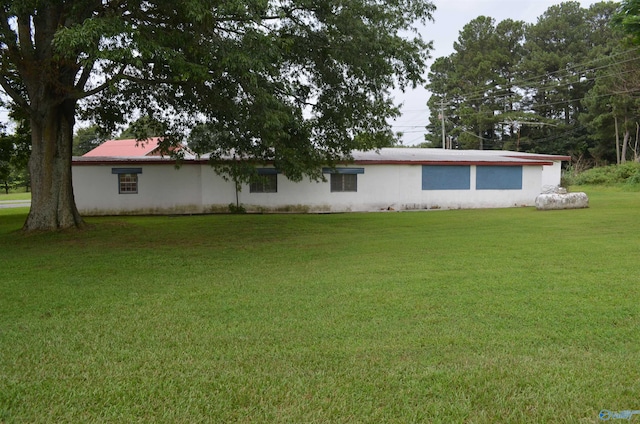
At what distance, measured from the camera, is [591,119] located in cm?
4834

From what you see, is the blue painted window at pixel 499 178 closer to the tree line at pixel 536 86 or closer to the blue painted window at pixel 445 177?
the blue painted window at pixel 445 177

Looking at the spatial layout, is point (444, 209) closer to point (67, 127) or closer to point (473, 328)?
point (67, 127)

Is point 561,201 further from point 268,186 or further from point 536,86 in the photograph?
point 536,86

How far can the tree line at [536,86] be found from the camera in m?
49.8

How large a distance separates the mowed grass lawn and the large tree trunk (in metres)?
3.78

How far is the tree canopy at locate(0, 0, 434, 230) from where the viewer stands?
25.8 feet

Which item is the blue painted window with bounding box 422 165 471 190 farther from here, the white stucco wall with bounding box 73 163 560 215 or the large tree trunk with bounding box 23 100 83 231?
the large tree trunk with bounding box 23 100 83 231

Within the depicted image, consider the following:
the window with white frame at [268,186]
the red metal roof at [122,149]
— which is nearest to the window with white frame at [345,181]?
the window with white frame at [268,186]

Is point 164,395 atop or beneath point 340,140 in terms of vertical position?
beneath

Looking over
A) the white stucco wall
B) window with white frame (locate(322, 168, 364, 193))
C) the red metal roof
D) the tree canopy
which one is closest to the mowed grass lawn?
the tree canopy

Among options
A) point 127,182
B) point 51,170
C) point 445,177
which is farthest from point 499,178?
point 51,170

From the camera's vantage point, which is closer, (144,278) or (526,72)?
(144,278)

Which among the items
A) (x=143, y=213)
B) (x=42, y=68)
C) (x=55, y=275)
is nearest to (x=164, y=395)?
(x=55, y=275)

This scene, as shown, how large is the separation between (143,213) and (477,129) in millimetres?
42733
